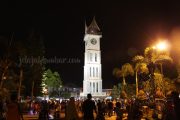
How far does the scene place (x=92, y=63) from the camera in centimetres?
10156

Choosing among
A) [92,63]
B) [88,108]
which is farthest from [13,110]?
[92,63]

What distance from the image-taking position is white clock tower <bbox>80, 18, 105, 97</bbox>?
98.4 meters

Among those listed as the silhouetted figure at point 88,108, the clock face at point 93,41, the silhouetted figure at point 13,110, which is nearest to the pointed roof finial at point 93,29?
the clock face at point 93,41

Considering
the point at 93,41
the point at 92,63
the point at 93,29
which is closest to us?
the point at 92,63

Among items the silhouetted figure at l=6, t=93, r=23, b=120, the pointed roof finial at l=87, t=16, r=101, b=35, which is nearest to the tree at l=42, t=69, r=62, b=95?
the pointed roof finial at l=87, t=16, r=101, b=35

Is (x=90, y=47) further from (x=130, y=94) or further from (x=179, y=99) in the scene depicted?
(x=179, y=99)

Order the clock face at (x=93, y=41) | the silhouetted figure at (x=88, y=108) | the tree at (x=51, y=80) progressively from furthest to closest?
the clock face at (x=93, y=41), the tree at (x=51, y=80), the silhouetted figure at (x=88, y=108)

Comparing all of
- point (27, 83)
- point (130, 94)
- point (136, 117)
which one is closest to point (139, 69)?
point (130, 94)

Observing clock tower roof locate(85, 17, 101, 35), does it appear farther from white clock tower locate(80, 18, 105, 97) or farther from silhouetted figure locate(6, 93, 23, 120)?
silhouetted figure locate(6, 93, 23, 120)

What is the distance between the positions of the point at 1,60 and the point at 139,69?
1951 cm

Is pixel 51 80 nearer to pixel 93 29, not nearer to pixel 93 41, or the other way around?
pixel 93 41

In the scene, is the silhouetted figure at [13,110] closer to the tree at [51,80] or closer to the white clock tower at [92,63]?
the tree at [51,80]

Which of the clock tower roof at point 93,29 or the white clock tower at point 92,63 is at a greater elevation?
the clock tower roof at point 93,29

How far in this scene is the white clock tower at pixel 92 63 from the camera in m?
98.4
